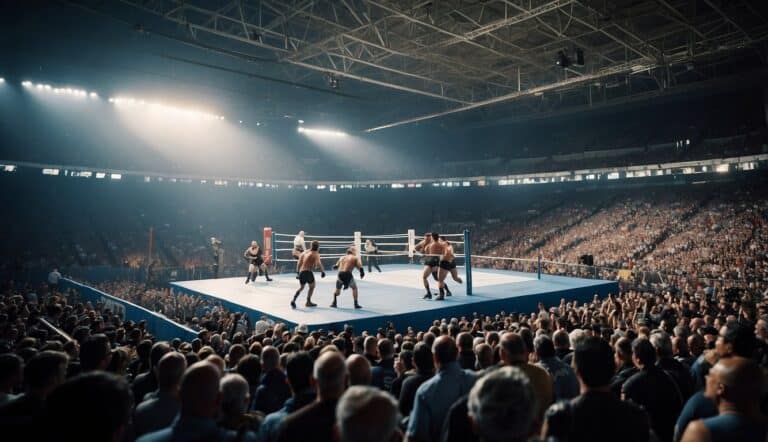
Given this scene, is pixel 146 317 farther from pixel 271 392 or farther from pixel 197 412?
pixel 197 412

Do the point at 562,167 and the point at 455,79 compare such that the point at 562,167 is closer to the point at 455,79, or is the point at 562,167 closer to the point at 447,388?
the point at 455,79

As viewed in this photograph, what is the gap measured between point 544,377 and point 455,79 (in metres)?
19.2

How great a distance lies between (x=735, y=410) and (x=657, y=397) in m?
0.93

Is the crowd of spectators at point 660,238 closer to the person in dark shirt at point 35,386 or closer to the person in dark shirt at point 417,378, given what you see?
the person in dark shirt at point 417,378

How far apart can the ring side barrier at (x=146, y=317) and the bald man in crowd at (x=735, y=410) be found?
655 centimetres

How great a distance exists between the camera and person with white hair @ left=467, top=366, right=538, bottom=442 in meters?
1.49

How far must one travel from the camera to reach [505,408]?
1498 millimetres

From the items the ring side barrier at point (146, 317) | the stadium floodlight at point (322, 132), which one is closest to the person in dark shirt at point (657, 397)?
the ring side barrier at point (146, 317)

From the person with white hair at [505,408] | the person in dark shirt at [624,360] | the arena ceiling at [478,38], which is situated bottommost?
the person in dark shirt at [624,360]

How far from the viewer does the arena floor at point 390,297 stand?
29.0 feet

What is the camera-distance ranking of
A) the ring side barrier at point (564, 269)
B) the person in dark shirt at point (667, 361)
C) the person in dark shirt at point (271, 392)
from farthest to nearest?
the ring side barrier at point (564, 269)
the person in dark shirt at point (667, 361)
the person in dark shirt at point (271, 392)

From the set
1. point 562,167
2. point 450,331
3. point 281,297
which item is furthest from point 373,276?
point 562,167

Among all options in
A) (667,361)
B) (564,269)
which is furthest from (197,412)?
(564,269)

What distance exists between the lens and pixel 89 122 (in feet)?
77.0
